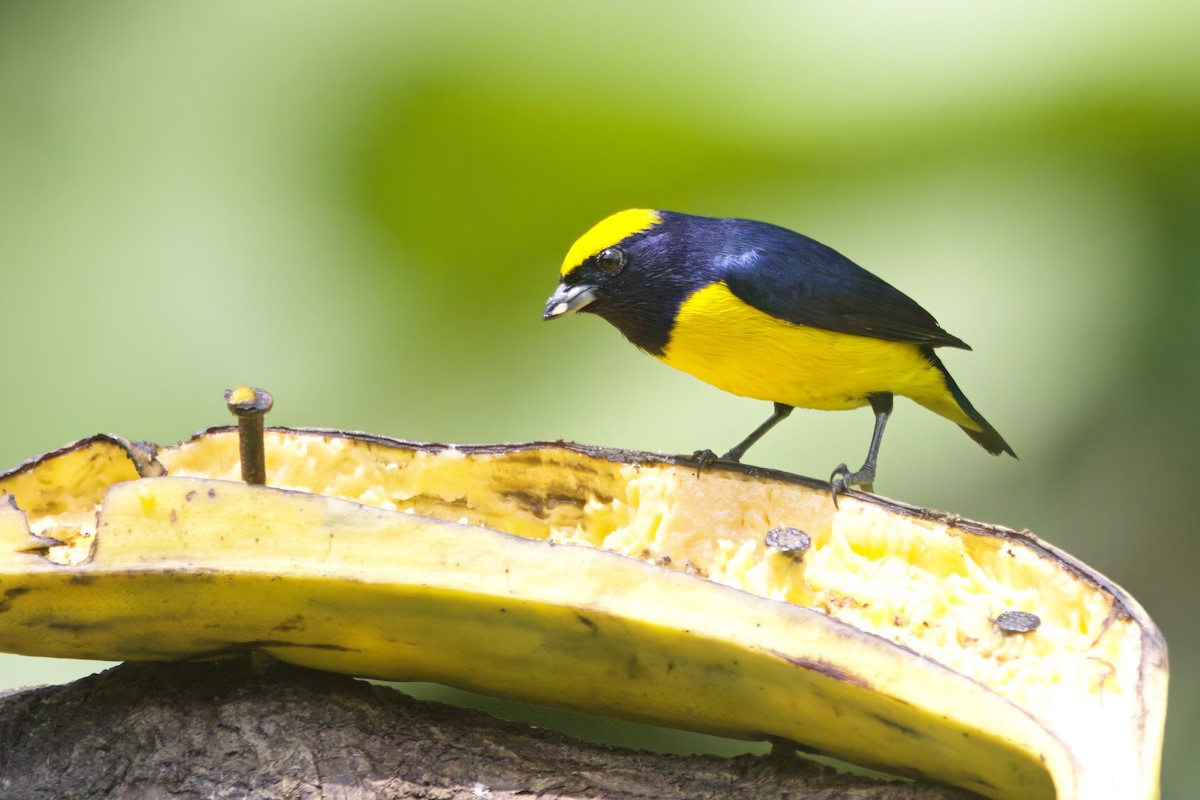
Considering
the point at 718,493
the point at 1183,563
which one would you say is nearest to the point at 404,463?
the point at 718,493

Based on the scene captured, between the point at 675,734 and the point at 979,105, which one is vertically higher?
the point at 979,105

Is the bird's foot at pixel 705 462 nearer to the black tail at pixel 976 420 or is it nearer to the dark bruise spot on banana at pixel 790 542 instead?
the dark bruise spot on banana at pixel 790 542

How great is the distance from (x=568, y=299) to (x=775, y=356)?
340 millimetres

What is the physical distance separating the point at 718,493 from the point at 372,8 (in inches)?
80.0

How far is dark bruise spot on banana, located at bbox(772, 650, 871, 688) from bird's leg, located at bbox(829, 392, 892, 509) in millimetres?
415

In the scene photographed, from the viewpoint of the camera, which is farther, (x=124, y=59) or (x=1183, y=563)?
(x=124, y=59)

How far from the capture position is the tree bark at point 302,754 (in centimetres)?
128

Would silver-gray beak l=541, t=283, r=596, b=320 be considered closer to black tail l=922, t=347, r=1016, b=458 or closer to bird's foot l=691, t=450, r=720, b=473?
bird's foot l=691, t=450, r=720, b=473

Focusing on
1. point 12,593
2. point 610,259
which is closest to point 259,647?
point 12,593

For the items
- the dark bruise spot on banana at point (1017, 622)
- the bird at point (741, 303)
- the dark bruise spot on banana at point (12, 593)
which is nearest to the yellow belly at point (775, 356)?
the bird at point (741, 303)

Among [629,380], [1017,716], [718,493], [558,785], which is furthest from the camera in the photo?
[629,380]

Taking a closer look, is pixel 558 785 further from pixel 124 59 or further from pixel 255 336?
pixel 124 59

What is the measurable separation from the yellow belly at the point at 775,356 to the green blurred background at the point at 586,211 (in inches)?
29.5

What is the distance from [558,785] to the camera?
131 centimetres
